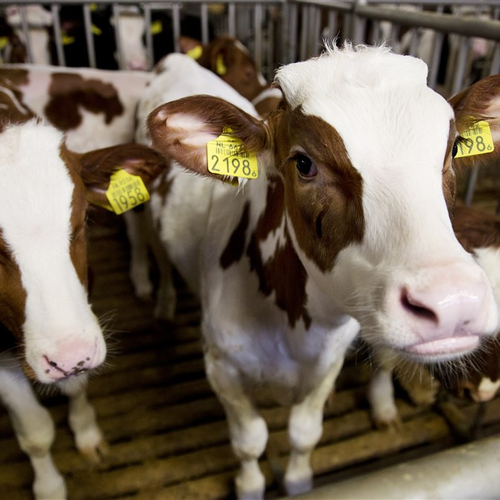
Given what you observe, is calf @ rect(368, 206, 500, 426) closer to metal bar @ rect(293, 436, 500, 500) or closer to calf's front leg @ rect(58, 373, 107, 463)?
metal bar @ rect(293, 436, 500, 500)

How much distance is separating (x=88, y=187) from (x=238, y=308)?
2.36 ft

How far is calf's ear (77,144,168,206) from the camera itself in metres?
1.80

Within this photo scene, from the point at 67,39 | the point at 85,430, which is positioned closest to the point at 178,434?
the point at 85,430

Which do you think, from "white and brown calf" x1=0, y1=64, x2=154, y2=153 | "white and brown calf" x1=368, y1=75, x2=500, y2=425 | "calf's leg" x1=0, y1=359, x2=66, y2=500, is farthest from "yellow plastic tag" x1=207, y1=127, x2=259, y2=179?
"white and brown calf" x1=0, y1=64, x2=154, y2=153

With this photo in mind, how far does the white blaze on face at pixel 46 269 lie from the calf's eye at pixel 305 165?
2.43ft

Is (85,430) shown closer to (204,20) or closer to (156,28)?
(204,20)

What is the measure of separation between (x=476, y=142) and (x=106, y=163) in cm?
124

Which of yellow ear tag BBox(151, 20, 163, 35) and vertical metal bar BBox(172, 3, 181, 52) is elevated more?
vertical metal bar BBox(172, 3, 181, 52)

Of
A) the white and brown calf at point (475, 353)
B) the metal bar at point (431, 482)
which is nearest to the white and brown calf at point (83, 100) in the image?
the white and brown calf at point (475, 353)

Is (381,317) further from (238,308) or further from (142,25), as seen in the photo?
(142,25)

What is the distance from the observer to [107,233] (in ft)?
13.7

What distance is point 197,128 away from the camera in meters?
1.39

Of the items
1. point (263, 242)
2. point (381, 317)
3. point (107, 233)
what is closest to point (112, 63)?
point (107, 233)

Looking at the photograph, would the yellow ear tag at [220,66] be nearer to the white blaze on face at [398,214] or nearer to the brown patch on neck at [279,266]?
the brown patch on neck at [279,266]
